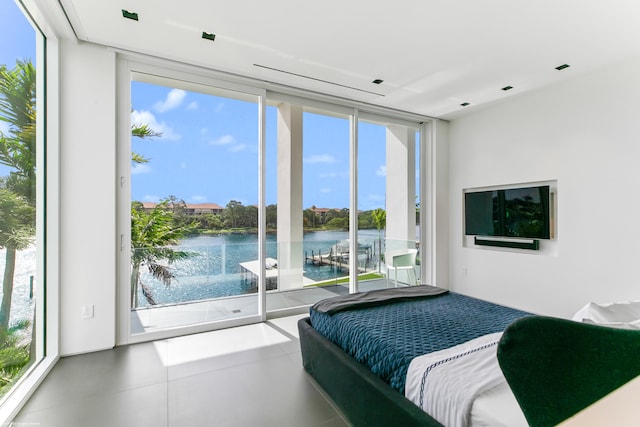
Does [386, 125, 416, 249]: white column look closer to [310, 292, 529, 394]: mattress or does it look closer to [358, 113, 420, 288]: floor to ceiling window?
[358, 113, 420, 288]: floor to ceiling window

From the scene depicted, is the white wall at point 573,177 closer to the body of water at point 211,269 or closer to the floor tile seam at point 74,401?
the body of water at point 211,269

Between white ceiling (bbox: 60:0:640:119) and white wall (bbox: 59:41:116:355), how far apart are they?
318 millimetres

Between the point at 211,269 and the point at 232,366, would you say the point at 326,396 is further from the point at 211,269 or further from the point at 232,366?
the point at 211,269

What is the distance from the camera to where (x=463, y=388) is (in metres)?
1.36

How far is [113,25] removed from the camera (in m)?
2.68

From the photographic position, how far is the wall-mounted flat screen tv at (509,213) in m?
4.02

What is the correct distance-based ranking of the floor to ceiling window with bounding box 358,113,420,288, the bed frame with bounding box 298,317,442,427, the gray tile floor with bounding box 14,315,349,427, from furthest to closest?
1. the floor to ceiling window with bounding box 358,113,420,288
2. the gray tile floor with bounding box 14,315,349,427
3. the bed frame with bounding box 298,317,442,427

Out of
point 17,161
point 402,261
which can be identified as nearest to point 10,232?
point 17,161

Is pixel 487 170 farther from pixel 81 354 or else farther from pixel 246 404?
pixel 81 354

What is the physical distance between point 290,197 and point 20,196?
2626mm

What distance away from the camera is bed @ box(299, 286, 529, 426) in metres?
1.63

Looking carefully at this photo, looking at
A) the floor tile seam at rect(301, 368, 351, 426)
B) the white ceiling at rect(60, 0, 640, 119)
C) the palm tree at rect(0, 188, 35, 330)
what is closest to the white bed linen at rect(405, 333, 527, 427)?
the floor tile seam at rect(301, 368, 351, 426)

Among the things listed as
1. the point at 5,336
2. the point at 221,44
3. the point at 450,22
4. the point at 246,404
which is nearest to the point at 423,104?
the point at 450,22

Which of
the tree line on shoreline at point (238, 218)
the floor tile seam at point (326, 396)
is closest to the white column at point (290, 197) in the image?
the tree line on shoreline at point (238, 218)
